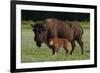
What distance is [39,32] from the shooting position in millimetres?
2152

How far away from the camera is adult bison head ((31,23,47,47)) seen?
2131 mm

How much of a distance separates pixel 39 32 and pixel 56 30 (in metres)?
0.18

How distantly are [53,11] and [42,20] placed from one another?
143 millimetres

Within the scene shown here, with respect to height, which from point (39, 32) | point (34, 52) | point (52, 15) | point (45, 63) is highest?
point (52, 15)

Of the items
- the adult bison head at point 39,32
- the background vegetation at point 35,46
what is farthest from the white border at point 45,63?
the adult bison head at point 39,32

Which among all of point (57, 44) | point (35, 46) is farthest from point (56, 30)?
point (35, 46)

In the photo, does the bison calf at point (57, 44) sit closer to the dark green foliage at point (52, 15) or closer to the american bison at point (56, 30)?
the american bison at point (56, 30)

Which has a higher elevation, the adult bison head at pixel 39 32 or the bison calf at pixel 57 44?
the adult bison head at pixel 39 32

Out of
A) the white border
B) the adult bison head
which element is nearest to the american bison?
the adult bison head

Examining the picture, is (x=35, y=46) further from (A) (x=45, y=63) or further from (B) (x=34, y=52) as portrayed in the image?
(A) (x=45, y=63)

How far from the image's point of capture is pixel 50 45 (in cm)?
219

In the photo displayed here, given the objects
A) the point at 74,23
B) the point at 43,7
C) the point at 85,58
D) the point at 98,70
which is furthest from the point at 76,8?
the point at 98,70

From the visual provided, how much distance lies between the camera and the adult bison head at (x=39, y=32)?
2131mm

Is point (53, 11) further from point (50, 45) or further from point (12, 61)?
point (12, 61)
